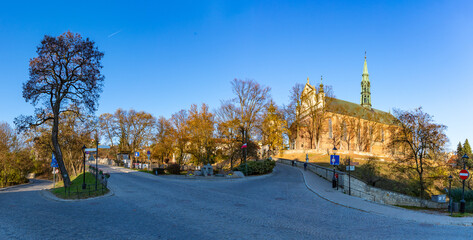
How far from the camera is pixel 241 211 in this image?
39.9 feet

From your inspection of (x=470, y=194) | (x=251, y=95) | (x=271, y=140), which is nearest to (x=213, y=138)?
(x=251, y=95)

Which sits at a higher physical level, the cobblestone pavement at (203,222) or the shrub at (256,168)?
the cobblestone pavement at (203,222)

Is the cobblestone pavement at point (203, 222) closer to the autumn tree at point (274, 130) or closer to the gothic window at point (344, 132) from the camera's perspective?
the autumn tree at point (274, 130)

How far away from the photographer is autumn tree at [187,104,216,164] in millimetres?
38125

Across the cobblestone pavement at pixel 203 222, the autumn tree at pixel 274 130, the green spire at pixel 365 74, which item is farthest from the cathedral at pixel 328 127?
the cobblestone pavement at pixel 203 222

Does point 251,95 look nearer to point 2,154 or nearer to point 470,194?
point 470,194

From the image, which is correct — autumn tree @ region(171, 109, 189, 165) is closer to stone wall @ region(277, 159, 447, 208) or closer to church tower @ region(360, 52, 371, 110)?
stone wall @ region(277, 159, 447, 208)

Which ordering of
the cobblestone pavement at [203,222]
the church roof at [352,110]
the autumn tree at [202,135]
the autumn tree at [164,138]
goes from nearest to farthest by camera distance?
the cobblestone pavement at [203,222]
the autumn tree at [202,135]
the autumn tree at [164,138]
the church roof at [352,110]

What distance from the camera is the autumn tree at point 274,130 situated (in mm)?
52188

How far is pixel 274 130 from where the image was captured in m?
53.2

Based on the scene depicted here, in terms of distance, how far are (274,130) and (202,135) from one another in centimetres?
1925

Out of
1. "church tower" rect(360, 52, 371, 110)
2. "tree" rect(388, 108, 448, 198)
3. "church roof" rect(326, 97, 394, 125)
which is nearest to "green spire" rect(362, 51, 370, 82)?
"church tower" rect(360, 52, 371, 110)


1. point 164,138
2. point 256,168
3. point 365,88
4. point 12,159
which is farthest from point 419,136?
point 365,88

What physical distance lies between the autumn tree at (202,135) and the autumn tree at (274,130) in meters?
13.3
